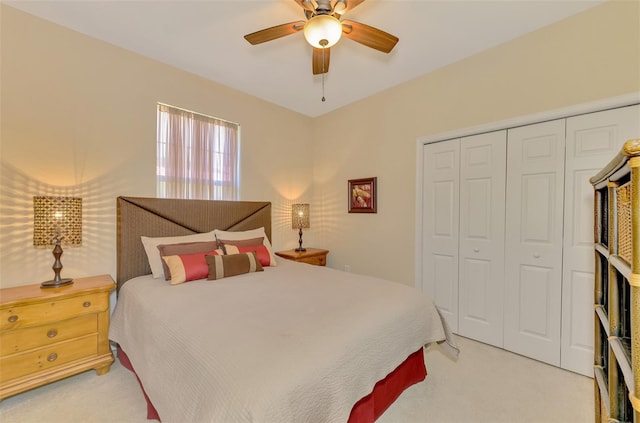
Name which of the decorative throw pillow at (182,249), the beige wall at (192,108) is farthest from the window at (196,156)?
the decorative throw pillow at (182,249)

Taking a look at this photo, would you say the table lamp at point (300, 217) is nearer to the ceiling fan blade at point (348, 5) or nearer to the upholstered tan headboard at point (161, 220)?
the upholstered tan headboard at point (161, 220)

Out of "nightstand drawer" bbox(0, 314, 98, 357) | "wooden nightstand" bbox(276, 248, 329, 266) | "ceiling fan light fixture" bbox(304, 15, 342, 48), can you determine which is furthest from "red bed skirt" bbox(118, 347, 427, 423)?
"ceiling fan light fixture" bbox(304, 15, 342, 48)

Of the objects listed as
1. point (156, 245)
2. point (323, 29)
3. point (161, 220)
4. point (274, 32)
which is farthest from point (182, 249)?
point (323, 29)

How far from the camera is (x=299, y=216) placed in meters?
3.89

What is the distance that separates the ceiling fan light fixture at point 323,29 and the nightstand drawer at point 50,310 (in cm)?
248

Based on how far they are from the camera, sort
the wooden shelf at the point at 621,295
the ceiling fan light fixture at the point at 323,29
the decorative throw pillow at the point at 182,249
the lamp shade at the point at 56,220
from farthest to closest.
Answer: the decorative throw pillow at the point at 182,249
the lamp shade at the point at 56,220
the ceiling fan light fixture at the point at 323,29
the wooden shelf at the point at 621,295

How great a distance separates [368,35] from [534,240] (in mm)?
2242

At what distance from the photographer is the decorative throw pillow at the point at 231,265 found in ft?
7.77

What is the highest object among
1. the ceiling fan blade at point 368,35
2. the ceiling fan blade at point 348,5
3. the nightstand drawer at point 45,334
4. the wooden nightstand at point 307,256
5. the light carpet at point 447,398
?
the ceiling fan blade at point 348,5

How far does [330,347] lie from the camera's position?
128 cm

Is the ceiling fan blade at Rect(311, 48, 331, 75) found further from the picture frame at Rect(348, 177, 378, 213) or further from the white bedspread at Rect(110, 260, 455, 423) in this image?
the white bedspread at Rect(110, 260, 455, 423)

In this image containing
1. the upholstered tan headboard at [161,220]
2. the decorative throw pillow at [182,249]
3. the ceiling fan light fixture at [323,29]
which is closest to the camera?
the ceiling fan light fixture at [323,29]

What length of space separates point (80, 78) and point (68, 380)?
250cm

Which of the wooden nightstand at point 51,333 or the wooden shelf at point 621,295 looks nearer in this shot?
Result: the wooden shelf at point 621,295
